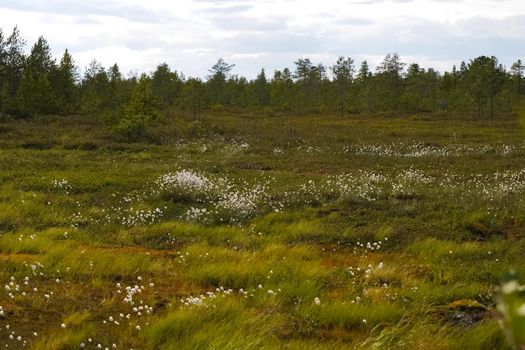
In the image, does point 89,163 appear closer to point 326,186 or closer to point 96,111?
point 326,186

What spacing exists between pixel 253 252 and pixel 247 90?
279ft

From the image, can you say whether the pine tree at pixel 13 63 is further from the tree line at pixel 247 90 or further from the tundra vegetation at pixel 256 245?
the tundra vegetation at pixel 256 245

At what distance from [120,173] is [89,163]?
11.1ft

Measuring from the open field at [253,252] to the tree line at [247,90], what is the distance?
687 inches

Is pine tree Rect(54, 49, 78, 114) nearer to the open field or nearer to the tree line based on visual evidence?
A: the tree line

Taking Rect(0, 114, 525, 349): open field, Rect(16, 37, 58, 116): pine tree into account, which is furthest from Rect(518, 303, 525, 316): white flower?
Rect(16, 37, 58, 116): pine tree

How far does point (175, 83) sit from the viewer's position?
8394cm

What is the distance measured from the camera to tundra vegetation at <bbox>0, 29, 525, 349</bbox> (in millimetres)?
6770

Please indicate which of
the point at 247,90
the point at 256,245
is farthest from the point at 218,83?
the point at 256,245

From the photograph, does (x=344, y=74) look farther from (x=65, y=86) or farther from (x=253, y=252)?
(x=253, y=252)

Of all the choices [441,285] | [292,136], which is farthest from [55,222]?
[292,136]

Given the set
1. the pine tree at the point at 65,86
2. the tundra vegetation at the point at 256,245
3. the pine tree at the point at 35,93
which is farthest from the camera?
the pine tree at the point at 65,86

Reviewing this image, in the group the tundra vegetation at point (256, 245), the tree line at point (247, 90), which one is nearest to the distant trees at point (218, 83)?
the tree line at point (247, 90)

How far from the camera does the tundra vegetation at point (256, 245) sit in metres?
6.77
